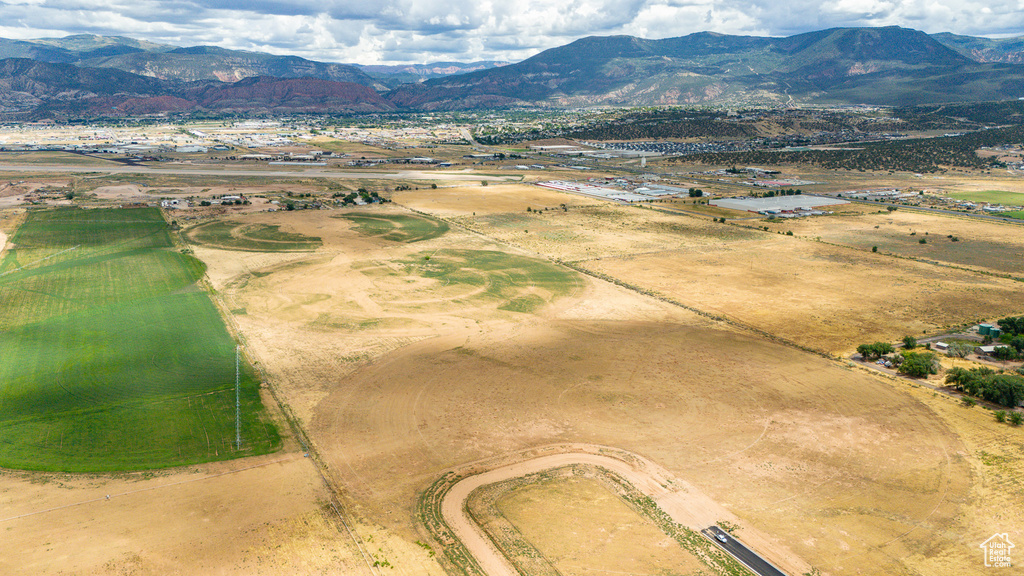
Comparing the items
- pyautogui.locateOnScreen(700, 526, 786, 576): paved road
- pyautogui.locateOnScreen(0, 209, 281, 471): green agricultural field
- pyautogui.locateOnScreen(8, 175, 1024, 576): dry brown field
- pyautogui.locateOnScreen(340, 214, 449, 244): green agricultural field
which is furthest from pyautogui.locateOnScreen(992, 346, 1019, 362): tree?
pyautogui.locateOnScreen(340, 214, 449, 244): green agricultural field

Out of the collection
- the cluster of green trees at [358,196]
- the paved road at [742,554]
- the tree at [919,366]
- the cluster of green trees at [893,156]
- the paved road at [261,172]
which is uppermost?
the cluster of green trees at [893,156]

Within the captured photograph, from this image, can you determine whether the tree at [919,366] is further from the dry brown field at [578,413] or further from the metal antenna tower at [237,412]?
the metal antenna tower at [237,412]

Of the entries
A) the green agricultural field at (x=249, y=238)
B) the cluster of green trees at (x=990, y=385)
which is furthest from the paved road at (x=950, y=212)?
the green agricultural field at (x=249, y=238)

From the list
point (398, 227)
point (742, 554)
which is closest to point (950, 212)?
point (398, 227)

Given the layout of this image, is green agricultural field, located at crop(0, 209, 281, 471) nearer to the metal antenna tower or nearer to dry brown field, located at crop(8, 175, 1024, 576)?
the metal antenna tower

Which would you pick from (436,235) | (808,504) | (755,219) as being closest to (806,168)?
(755,219)

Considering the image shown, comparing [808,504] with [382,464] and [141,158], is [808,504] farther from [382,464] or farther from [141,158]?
[141,158]
